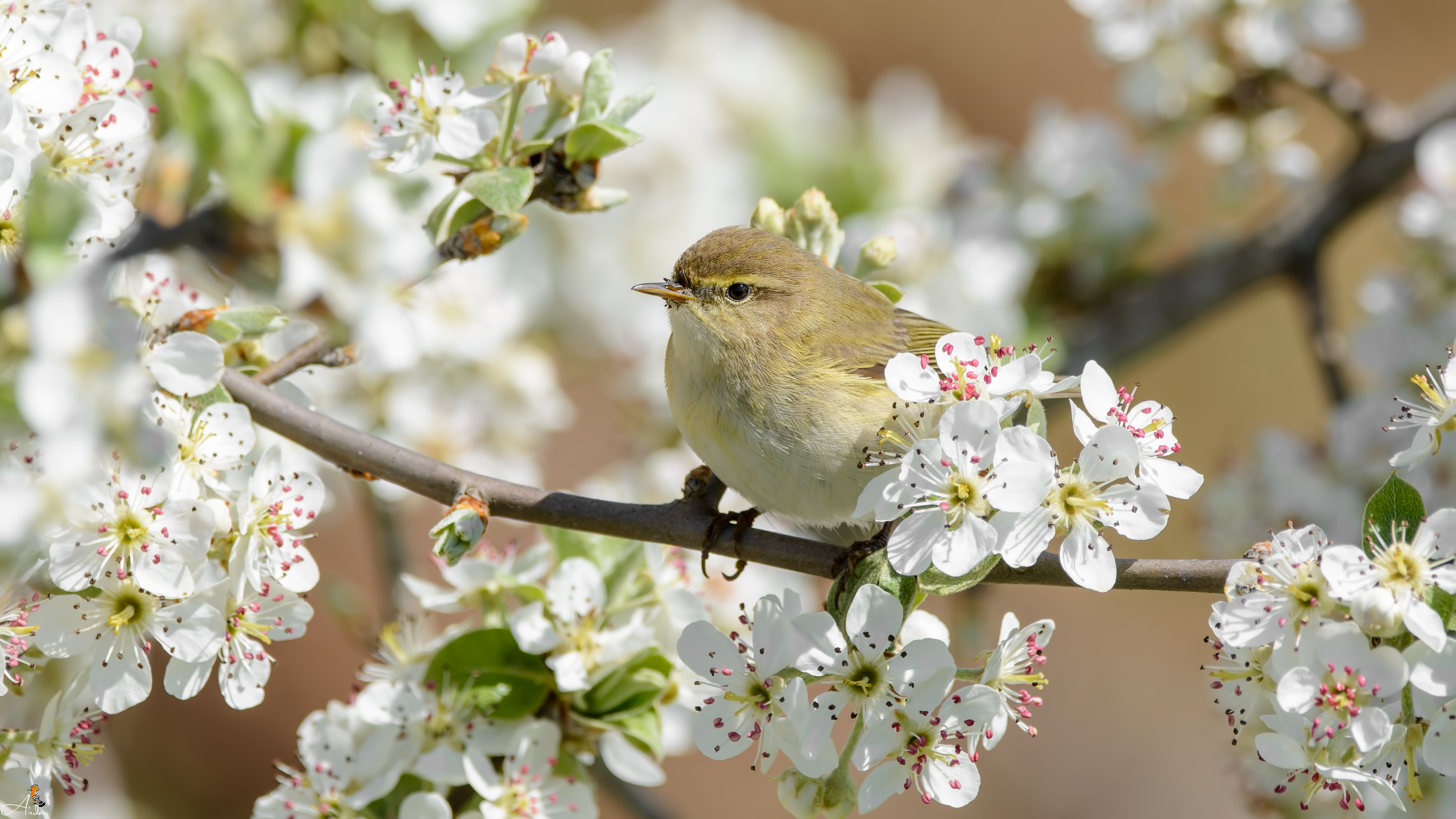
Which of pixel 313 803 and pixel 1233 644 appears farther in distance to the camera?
pixel 313 803

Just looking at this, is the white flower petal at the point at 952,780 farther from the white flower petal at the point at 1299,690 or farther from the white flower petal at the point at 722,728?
the white flower petal at the point at 1299,690

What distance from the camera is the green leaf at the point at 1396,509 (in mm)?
1873

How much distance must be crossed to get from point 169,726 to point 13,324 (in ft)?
14.6

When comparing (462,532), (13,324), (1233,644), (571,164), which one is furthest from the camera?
(571,164)

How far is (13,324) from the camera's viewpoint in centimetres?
166

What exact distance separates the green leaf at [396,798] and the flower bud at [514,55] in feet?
4.49

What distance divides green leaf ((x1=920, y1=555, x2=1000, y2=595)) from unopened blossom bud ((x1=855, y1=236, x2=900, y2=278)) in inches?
31.8

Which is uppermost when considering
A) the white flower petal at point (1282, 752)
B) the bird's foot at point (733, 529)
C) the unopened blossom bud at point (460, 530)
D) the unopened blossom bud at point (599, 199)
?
the unopened blossom bud at point (599, 199)

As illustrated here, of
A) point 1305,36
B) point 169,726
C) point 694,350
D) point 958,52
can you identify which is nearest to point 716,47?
point 1305,36

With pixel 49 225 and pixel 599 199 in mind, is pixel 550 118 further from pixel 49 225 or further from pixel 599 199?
pixel 49 225

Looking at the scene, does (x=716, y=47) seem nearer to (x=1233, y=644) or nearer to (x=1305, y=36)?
(x=1305, y=36)

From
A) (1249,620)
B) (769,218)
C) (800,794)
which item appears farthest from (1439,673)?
(769,218)

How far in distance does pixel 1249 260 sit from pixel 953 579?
260cm

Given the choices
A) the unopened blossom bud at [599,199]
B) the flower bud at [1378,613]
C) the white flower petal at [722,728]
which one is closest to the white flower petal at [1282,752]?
the flower bud at [1378,613]
